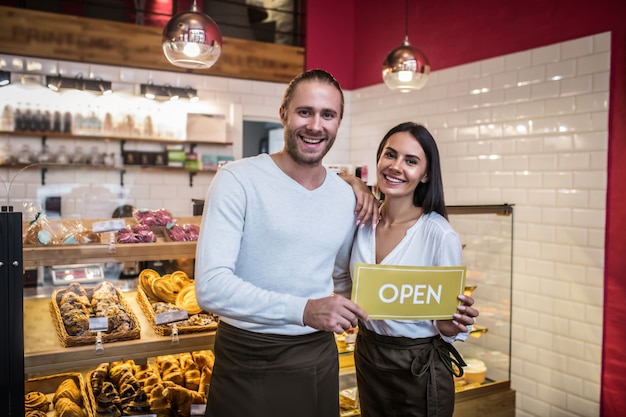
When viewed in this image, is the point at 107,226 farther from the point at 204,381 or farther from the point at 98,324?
the point at 204,381

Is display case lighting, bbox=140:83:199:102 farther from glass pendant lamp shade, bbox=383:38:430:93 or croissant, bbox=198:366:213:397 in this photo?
croissant, bbox=198:366:213:397

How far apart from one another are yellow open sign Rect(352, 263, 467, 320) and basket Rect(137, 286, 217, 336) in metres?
0.99

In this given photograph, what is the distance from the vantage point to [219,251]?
5.42 ft

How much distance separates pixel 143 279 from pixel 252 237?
1.12m

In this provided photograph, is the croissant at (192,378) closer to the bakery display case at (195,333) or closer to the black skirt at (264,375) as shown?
the bakery display case at (195,333)

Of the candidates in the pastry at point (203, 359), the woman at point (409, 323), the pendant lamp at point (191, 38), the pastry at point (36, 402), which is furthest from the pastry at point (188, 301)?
the pendant lamp at point (191, 38)

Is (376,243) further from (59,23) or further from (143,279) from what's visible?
(59,23)

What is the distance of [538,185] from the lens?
4023 mm

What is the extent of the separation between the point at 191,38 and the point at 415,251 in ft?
5.57

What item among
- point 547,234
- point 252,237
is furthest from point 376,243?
point 547,234

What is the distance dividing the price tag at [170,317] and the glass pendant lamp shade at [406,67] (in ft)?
7.19

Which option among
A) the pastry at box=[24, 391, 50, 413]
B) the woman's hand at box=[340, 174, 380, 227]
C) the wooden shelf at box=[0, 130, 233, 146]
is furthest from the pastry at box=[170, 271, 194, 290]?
the wooden shelf at box=[0, 130, 233, 146]

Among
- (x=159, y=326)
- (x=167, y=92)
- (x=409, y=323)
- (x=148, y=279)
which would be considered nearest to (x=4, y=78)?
(x=167, y=92)

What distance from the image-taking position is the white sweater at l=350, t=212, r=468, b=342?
2.10m
